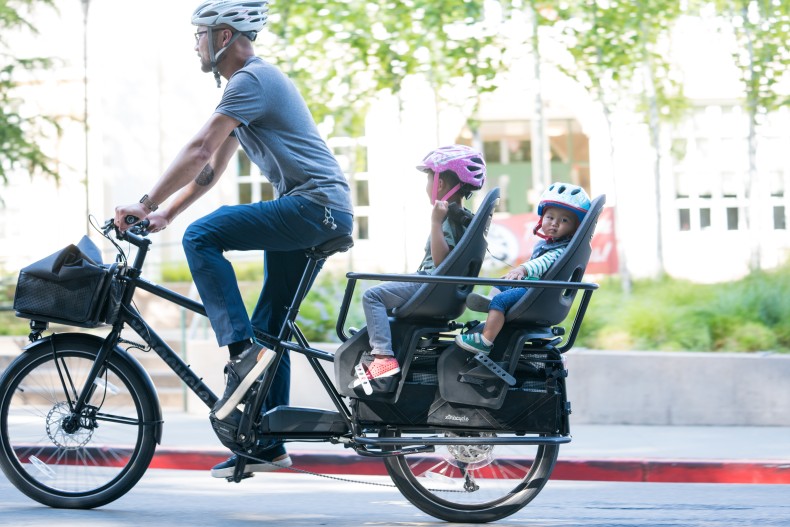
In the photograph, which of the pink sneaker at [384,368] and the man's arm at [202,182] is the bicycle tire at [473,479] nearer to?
the pink sneaker at [384,368]

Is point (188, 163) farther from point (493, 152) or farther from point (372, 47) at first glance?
point (493, 152)

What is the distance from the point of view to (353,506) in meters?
5.71

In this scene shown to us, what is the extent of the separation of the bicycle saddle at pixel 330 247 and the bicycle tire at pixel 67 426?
100 centimetres

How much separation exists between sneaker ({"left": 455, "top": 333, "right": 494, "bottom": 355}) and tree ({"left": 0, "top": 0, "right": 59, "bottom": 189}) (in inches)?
448

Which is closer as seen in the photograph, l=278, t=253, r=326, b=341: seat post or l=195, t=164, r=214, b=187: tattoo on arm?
l=278, t=253, r=326, b=341: seat post

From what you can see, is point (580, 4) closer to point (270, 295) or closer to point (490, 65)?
point (490, 65)

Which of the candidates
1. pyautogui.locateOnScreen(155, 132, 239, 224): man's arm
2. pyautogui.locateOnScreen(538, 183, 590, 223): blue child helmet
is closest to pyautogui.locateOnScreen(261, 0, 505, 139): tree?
pyautogui.locateOnScreen(155, 132, 239, 224): man's arm

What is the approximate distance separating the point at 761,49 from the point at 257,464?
11272 mm

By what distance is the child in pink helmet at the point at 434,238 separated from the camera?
191 inches

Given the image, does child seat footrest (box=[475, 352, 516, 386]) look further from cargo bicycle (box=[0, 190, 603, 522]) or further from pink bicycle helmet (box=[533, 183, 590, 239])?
pink bicycle helmet (box=[533, 183, 590, 239])

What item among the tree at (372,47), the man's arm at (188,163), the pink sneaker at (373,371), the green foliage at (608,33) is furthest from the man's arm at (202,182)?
the green foliage at (608,33)

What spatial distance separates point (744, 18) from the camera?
14469 millimetres

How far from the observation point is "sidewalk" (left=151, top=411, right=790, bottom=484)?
23.0 feet

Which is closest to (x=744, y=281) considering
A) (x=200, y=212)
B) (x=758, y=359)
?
(x=758, y=359)
